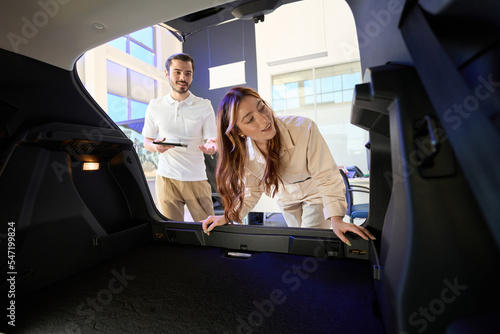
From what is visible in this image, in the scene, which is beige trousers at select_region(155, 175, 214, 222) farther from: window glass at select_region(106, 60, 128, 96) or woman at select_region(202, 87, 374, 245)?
window glass at select_region(106, 60, 128, 96)

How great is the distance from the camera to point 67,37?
815mm

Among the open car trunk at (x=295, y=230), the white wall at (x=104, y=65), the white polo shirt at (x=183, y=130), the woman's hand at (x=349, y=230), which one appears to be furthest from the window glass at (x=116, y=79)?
the woman's hand at (x=349, y=230)

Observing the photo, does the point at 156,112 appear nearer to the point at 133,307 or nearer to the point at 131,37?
the point at 133,307

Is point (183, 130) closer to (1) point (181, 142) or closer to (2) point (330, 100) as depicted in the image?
(1) point (181, 142)

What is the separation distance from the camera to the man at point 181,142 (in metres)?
1.71

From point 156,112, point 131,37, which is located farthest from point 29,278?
point 131,37

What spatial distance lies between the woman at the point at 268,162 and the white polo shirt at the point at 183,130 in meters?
0.62

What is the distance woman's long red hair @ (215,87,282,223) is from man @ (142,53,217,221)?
596 millimetres

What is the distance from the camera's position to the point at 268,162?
1135mm

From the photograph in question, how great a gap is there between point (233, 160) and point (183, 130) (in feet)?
2.44

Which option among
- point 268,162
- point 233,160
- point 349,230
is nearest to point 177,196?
point 233,160

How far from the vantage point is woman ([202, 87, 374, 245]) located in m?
1.00

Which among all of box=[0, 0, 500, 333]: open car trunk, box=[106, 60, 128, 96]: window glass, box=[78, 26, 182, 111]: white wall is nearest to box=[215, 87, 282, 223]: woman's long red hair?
box=[0, 0, 500, 333]: open car trunk

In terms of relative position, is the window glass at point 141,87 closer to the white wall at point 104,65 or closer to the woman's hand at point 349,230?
the white wall at point 104,65
